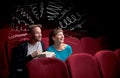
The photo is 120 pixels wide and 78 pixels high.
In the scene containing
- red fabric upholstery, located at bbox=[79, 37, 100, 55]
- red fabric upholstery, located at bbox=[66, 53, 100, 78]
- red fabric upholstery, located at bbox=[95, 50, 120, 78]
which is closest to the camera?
red fabric upholstery, located at bbox=[66, 53, 100, 78]

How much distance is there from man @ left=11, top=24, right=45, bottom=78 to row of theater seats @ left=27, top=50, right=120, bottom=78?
32 centimetres

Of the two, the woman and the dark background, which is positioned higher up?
the dark background

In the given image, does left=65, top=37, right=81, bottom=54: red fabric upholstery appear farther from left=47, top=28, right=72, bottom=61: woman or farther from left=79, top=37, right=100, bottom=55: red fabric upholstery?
left=47, top=28, right=72, bottom=61: woman

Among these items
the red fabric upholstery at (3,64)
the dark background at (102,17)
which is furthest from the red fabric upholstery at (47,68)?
the dark background at (102,17)

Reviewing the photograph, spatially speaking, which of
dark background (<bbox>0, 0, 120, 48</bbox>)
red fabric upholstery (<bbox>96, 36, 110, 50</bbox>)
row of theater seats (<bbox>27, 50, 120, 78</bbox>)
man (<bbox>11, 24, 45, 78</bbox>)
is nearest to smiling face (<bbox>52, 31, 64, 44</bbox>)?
man (<bbox>11, 24, 45, 78</bbox>)

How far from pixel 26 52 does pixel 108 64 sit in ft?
2.60

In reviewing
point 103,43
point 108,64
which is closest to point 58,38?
point 108,64

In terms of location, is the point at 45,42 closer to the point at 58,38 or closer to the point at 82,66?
the point at 58,38

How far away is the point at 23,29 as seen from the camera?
3465 millimetres

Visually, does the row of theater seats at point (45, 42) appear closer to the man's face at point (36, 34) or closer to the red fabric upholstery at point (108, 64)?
the man's face at point (36, 34)

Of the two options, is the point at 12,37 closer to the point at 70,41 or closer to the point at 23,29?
the point at 23,29

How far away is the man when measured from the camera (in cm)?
260

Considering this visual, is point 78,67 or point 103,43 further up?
point 103,43

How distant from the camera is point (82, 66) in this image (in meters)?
2.41
